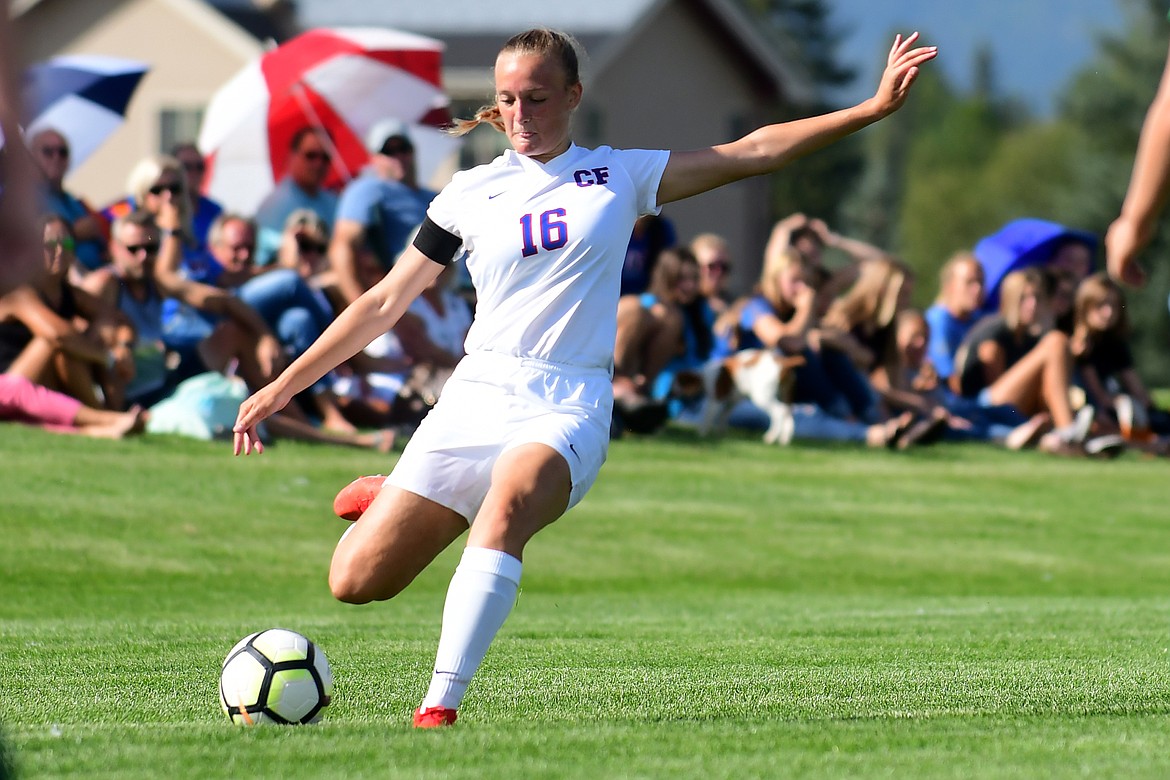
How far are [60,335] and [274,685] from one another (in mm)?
7471

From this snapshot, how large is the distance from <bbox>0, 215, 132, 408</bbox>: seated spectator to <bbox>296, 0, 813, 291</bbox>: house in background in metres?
27.5

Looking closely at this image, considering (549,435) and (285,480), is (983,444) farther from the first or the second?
(549,435)

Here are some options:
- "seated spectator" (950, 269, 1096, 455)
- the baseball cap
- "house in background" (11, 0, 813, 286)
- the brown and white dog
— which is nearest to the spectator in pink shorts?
the baseball cap

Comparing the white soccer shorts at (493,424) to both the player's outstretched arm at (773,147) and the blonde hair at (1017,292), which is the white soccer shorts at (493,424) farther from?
the blonde hair at (1017,292)

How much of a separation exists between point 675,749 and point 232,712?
1.70 meters

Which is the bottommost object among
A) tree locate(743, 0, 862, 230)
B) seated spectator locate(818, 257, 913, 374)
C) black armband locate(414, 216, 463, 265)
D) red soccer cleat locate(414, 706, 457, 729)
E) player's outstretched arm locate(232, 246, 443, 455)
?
tree locate(743, 0, 862, 230)

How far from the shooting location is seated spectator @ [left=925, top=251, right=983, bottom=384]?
764 inches

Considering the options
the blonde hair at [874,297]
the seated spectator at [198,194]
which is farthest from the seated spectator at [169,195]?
the blonde hair at [874,297]

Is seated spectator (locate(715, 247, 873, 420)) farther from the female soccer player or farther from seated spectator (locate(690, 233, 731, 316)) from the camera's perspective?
the female soccer player

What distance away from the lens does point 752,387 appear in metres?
16.7

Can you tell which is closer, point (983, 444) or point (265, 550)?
point (265, 550)

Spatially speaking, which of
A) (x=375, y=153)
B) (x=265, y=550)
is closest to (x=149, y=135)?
(x=375, y=153)

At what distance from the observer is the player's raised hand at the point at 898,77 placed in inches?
244

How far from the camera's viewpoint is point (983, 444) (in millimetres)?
18125
